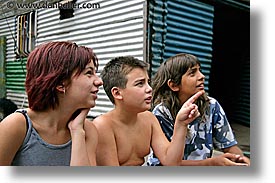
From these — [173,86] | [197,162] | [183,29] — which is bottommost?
[197,162]

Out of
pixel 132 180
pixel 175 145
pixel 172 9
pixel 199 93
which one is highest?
pixel 172 9

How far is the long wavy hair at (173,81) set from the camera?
946mm

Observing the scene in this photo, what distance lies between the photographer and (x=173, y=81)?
0.96m

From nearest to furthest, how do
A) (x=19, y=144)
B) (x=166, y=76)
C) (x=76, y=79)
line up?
(x=19, y=144), (x=76, y=79), (x=166, y=76)

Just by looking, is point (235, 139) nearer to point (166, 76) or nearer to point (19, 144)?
point (166, 76)

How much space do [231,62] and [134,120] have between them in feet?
1.13

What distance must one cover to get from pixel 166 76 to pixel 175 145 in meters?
0.21

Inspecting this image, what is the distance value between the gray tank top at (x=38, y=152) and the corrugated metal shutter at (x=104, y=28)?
0.98ft

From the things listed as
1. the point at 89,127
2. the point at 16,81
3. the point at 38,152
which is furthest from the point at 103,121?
the point at 16,81

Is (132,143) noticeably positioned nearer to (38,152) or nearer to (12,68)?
(38,152)

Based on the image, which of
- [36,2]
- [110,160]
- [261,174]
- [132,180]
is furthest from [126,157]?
[36,2]

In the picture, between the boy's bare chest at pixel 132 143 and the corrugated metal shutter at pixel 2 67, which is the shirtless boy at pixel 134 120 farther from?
the corrugated metal shutter at pixel 2 67

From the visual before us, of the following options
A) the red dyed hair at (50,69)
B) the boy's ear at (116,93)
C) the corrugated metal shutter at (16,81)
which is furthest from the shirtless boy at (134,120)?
the corrugated metal shutter at (16,81)

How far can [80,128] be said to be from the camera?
0.79 m
